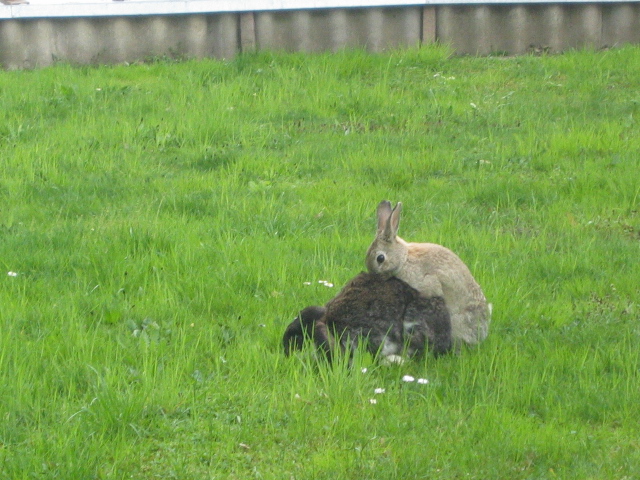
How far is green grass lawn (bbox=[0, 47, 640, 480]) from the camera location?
3930mm

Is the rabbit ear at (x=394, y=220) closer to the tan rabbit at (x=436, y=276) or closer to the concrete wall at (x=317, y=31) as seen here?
the tan rabbit at (x=436, y=276)

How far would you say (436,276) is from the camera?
4793mm

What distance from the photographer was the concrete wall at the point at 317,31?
11.0m

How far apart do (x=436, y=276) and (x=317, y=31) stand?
699 cm

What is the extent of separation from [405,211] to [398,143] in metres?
1.61

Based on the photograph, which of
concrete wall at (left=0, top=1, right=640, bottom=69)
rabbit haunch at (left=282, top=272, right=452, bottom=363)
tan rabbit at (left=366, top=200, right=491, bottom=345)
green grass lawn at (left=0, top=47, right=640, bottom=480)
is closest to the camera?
green grass lawn at (left=0, top=47, right=640, bottom=480)

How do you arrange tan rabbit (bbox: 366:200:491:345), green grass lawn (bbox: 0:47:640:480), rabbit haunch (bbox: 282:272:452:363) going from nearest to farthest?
green grass lawn (bbox: 0:47:640:480), rabbit haunch (bbox: 282:272:452:363), tan rabbit (bbox: 366:200:491:345)

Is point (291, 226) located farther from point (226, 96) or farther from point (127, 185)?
point (226, 96)

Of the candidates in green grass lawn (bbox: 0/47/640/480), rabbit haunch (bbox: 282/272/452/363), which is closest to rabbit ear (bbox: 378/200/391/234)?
rabbit haunch (bbox: 282/272/452/363)

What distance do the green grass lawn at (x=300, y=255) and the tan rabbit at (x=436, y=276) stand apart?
5.3 inches

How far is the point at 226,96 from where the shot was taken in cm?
945

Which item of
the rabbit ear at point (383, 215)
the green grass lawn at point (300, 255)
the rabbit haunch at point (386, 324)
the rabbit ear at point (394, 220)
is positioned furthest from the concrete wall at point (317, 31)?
the rabbit haunch at point (386, 324)

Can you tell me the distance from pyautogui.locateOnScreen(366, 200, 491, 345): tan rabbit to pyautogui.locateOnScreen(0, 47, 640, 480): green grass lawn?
0.13 metres

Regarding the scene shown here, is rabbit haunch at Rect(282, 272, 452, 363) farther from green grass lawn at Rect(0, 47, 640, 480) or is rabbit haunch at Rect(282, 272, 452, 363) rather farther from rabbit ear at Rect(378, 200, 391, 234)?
rabbit ear at Rect(378, 200, 391, 234)
